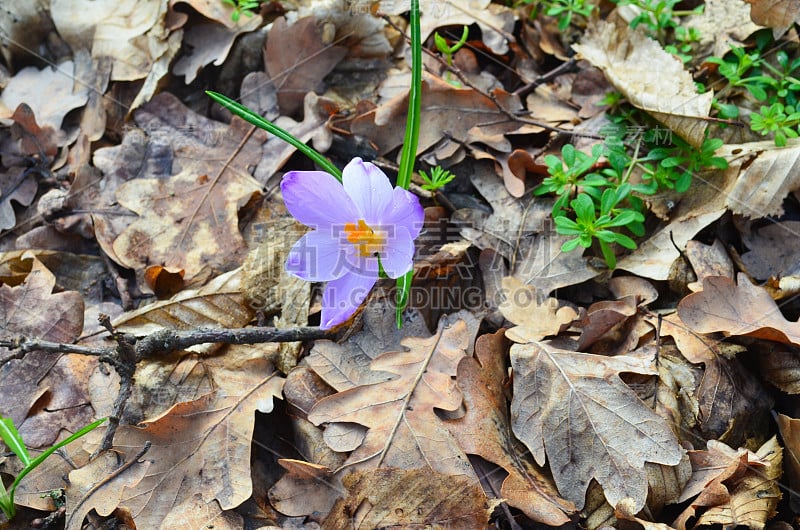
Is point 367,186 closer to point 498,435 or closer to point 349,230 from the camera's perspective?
point 349,230

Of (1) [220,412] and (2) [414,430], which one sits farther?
(1) [220,412]

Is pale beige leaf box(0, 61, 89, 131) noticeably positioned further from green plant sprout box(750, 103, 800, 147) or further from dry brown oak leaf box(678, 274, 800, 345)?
green plant sprout box(750, 103, 800, 147)

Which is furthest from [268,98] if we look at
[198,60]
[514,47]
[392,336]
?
[392,336]

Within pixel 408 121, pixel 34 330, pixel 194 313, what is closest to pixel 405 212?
pixel 408 121

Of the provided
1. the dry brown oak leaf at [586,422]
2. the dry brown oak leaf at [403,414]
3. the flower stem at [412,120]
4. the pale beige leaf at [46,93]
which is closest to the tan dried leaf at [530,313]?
the dry brown oak leaf at [586,422]

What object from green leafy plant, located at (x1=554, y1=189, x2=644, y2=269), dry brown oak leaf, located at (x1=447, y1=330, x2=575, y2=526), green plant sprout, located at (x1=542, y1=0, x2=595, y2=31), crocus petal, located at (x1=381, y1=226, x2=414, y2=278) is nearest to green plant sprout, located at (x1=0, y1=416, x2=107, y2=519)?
crocus petal, located at (x1=381, y1=226, x2=414, y2=278)

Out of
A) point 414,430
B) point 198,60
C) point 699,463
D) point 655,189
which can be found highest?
point 198,60

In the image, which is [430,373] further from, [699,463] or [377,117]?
[377,117]
